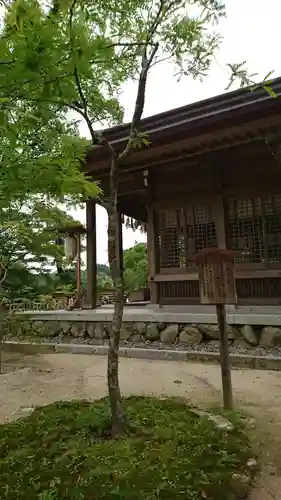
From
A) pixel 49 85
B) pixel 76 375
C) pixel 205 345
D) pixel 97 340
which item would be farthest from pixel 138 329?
pixel 49 85

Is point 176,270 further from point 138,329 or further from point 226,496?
point 226,496

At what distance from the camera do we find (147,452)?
7.93ft

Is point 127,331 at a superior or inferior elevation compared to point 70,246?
inferior

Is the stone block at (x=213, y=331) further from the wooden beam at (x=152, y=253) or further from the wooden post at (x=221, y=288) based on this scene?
the wooden post at (x=221, y=288)

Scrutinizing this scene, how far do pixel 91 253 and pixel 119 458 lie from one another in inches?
286

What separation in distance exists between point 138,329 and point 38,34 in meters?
6.74

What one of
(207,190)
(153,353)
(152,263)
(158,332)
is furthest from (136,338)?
(207,190)

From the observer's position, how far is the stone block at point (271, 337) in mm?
6422

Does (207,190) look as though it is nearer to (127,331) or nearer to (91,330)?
(127,331)

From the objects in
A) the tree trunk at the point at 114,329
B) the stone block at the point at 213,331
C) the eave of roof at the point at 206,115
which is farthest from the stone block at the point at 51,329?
Result: the tree trunk at the point at 114,329

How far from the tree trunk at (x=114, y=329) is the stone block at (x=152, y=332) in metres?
4.91

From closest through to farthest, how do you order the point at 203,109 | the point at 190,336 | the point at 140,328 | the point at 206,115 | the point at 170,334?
1. the point at 206,115
2. the point at 203,109
3. the point at 190,336
4. the point at 170,334
5. the point at 140,328

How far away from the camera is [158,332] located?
7680 mm

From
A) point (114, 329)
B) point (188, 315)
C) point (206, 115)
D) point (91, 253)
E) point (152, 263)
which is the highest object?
point (206, 115)
